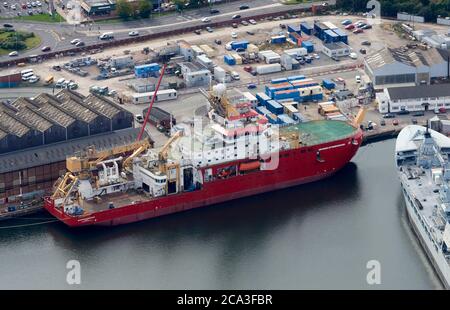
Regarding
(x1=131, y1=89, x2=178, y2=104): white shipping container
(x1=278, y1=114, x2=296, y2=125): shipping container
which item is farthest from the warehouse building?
(x1=278, y1=114, x2=296, y2=125): shipping container

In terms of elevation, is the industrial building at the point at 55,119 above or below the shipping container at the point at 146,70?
above

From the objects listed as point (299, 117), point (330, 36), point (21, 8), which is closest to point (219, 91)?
point (299, 117)

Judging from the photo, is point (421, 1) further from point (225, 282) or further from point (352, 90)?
point (225, 282)

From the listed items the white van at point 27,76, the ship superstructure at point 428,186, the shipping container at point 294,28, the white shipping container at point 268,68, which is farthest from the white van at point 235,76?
the ship superstructure at point 428,186

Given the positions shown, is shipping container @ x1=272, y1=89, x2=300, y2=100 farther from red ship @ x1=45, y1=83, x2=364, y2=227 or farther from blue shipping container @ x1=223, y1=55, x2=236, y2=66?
blue shipping container @ x1=223, y1=55, x2=236, y2=66

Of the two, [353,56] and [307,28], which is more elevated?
[307,28]

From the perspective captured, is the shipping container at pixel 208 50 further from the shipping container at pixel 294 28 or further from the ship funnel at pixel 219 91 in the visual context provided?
the ship funnel at pixel 219 91

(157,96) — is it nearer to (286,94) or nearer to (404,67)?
(286,94)
